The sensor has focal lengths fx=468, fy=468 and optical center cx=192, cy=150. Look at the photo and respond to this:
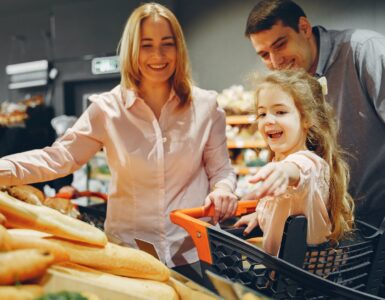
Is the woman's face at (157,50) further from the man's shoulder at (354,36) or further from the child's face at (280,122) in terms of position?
the man's shoulder at (354,36)

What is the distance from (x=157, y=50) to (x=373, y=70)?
734 mm

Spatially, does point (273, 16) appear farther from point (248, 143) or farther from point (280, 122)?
point (248, 143)

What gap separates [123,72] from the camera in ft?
5.50

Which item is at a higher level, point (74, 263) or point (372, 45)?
point (372, 45)

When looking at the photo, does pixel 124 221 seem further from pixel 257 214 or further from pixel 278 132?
pixel 278 132

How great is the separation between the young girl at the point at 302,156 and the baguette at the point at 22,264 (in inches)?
21.5

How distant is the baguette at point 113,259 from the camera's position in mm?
932

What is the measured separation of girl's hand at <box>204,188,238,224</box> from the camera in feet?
4.42

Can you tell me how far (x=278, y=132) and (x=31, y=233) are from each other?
0.66m

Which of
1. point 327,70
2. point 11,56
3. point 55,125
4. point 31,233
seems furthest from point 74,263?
point 11,56

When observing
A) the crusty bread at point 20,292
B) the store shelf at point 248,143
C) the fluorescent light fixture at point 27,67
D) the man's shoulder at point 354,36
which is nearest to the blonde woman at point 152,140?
A: the man's shoulder at point 354,36

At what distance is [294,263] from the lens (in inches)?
41.7

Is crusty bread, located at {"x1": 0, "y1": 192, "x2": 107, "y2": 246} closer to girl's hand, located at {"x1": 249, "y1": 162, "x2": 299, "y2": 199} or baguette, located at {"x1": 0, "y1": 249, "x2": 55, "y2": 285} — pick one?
baguette, located at {"x1": 0, "y1": 249, "x2": 55, "y2": 285}

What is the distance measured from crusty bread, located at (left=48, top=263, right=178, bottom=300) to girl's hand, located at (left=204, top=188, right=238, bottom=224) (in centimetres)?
41
